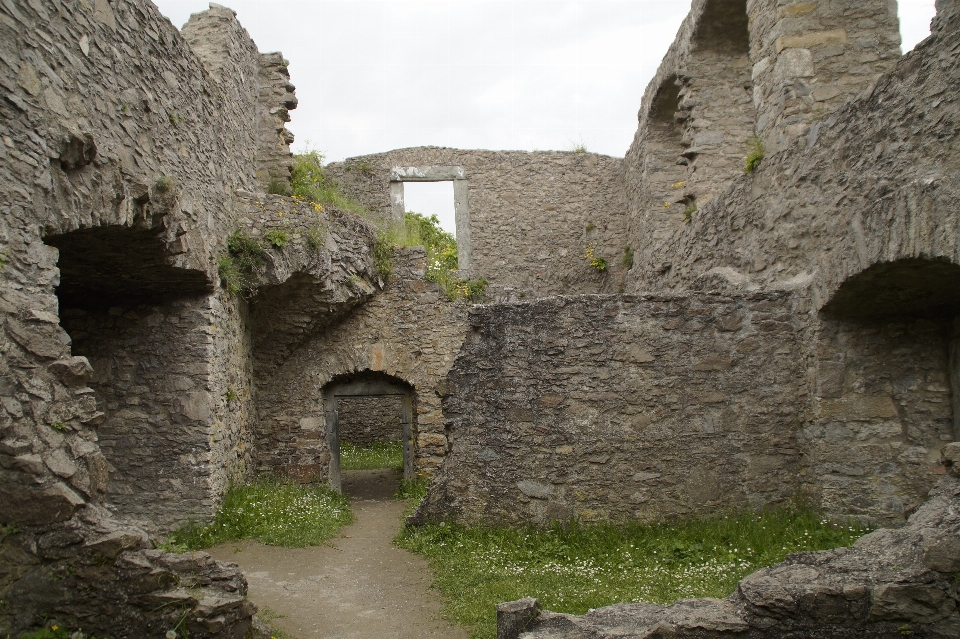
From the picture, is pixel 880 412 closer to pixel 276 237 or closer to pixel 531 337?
pixel 531 337

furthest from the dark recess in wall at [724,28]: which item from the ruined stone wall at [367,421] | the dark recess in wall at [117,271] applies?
the ruined stone wall at [367,421]

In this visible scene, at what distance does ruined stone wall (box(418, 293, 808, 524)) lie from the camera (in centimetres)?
577

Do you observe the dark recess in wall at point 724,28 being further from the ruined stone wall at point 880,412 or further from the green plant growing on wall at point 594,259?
the green plant growing on wall at point 594,259

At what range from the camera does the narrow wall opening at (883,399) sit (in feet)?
17.4

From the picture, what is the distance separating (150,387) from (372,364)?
3287 mm

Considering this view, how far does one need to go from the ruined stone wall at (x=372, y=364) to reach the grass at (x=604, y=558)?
363 cm

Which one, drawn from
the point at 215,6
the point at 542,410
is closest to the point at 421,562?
the point at 542,410

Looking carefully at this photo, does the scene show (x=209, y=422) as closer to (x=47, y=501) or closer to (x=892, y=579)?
(x=47, y=501)

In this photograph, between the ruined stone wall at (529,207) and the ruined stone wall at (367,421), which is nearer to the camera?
the ruined stone wall at (529,207)

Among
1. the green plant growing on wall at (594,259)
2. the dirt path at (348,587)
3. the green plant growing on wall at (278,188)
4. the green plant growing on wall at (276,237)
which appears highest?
the green plant growing on wall at (278,188)

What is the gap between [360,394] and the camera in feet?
32.7

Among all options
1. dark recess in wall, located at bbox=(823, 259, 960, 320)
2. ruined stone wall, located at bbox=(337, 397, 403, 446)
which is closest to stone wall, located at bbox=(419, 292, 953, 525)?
dark recess in wall, located at bbox=(823, 259, 960, 320)

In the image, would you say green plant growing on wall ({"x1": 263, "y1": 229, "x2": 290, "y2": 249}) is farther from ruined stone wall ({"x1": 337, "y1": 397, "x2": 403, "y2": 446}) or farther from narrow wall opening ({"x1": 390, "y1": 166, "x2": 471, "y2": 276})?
ruined stone wall ({"x1": 337, "y1": 397, "x2": 403, "y2": 446})

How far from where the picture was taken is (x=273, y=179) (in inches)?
368
